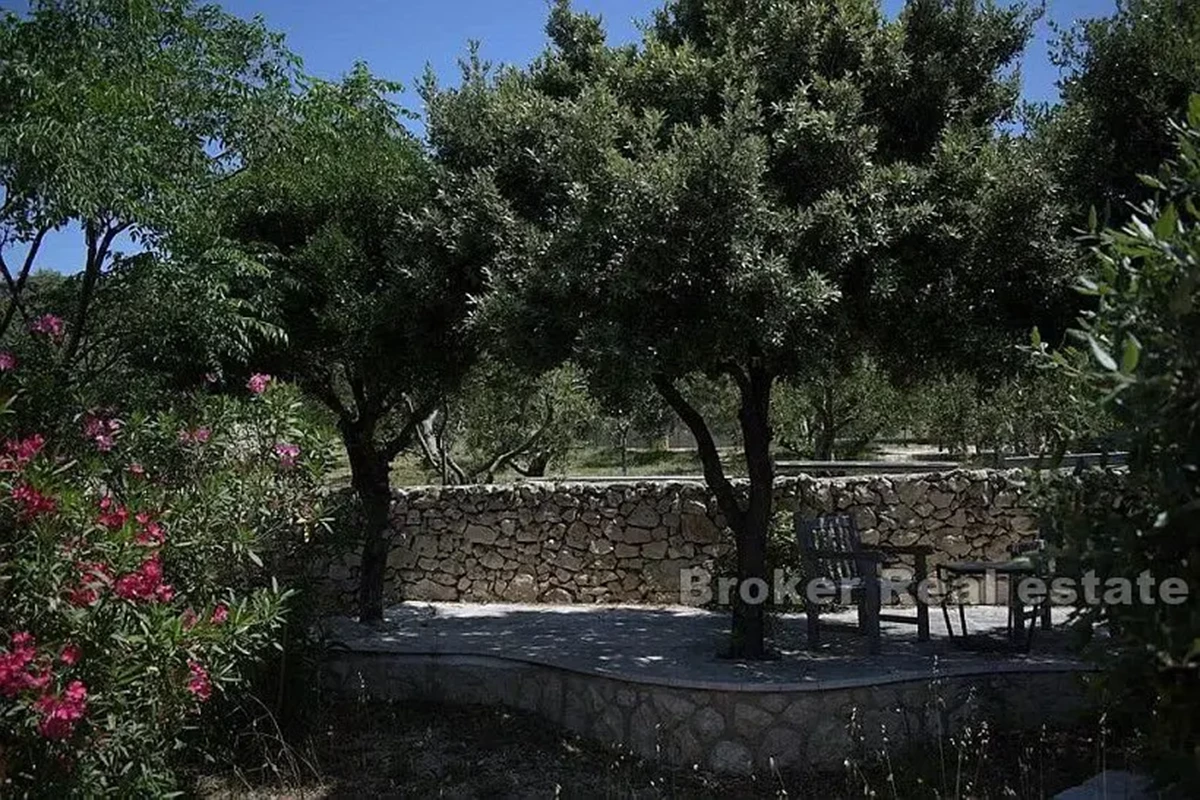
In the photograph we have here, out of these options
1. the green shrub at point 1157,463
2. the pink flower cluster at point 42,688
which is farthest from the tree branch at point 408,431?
the green shrub at point 1157,463

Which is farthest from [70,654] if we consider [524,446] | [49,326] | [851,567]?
[524,446]

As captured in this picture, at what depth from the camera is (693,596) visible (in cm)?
1035

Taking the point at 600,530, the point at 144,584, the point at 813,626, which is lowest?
the point at 813,626

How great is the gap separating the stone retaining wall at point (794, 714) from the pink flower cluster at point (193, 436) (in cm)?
204

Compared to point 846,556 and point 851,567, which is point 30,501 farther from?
point 851,567

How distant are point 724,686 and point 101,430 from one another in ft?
12.7

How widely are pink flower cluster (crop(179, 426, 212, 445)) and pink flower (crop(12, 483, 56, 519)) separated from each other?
142cm

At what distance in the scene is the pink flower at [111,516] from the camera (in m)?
4.36

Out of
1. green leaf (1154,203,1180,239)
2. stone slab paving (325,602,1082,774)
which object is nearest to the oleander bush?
stone slab paving (325,602,1082,774)

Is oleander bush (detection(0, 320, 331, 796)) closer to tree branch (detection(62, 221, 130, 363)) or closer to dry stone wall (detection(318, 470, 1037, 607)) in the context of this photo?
tree branch (detection(62, 221, 130, 363))

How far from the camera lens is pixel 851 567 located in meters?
8.39

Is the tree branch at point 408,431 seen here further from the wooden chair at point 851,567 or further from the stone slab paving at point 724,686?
the wooden chair at point 851,567

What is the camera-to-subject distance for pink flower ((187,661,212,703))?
179 inches

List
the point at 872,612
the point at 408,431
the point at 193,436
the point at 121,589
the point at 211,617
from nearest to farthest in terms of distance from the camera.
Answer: the point at 121,589 < the point at 211,617 < the point at 193,436 < the point at 872,612 < the point at 408,431
